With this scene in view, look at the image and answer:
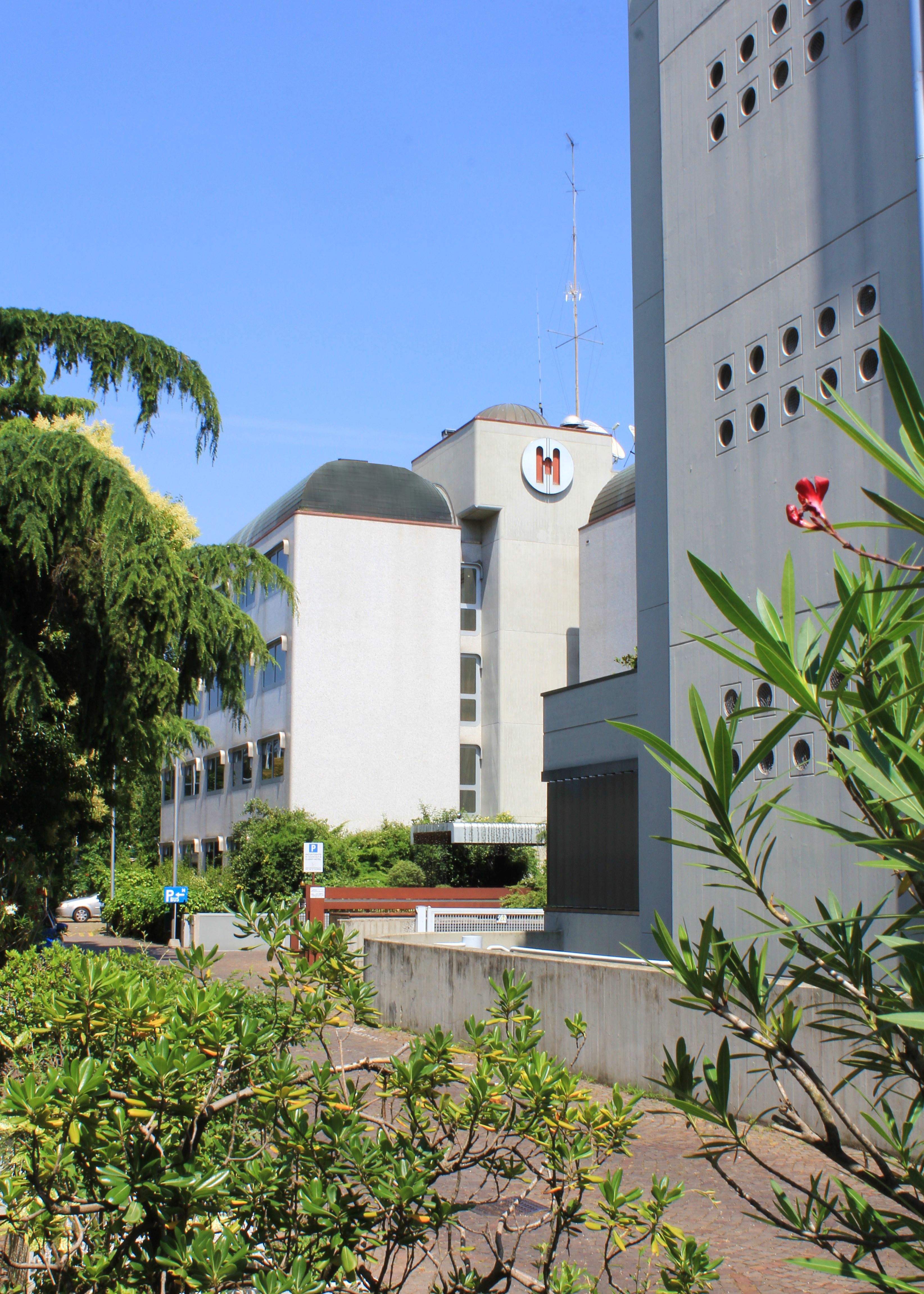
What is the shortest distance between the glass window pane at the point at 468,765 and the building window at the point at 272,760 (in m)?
6.32

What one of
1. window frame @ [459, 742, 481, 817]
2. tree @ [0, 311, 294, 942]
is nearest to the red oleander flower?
tree @ [0, 311, 294, 942]

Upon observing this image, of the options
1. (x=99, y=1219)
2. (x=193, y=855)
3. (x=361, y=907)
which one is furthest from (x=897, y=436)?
(x=193, y=855)

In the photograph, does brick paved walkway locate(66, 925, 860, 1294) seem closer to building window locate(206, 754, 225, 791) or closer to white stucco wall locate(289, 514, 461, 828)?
white stucco wall locate(289, 514, 461, 828)

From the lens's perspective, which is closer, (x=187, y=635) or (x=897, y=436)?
(x=897, y=436)

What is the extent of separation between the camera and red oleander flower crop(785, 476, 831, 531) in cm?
158

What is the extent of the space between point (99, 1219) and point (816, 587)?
9.33 meters

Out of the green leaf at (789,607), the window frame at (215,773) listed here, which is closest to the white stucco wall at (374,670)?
the window frame at (215,773)

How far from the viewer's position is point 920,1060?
1.92m

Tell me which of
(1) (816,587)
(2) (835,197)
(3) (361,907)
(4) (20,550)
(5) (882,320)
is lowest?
(3) (361,907)

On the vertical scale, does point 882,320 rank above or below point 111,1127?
above

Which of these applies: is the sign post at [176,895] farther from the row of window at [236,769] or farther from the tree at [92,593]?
the tree at [92,593]

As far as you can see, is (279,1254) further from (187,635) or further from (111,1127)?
(187,635)

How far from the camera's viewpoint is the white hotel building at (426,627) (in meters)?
40.2

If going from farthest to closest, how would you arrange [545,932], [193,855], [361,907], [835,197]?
[193,855], [361,907], [545,932], [835,197]
